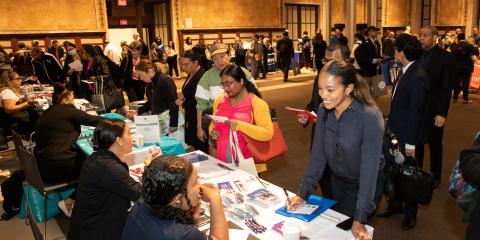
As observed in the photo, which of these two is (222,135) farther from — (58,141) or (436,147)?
(436,147)

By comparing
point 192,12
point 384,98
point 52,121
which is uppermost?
point 192,12

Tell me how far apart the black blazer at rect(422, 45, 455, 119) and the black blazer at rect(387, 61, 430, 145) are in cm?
52

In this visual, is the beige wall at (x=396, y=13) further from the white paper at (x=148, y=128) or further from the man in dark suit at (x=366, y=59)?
the white paper at (x=148, y=128)

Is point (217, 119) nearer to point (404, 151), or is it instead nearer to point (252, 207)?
point (252, 207)

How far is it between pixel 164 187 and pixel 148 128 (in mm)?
2125

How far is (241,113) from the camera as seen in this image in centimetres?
296

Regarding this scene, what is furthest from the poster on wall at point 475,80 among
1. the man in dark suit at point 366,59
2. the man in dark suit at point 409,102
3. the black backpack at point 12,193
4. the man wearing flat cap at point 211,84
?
the black backpack at point 12,193

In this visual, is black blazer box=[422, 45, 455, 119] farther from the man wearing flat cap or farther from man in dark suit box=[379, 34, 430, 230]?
the man wearing flat cap

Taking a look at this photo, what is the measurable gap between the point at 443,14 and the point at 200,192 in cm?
2326

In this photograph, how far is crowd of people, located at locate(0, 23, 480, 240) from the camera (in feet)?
5.18

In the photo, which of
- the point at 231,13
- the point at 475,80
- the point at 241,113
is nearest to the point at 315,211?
the point at 241,113

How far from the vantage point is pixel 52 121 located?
362cm

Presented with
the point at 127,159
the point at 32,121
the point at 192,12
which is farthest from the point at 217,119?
the point at 192,12

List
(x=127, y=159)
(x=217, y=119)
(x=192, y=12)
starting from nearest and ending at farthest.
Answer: (x=217, y=119) < (x=127, y=159) < (x=192, y=12)
